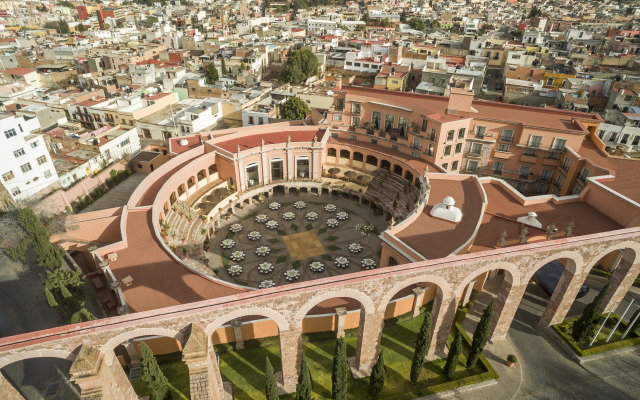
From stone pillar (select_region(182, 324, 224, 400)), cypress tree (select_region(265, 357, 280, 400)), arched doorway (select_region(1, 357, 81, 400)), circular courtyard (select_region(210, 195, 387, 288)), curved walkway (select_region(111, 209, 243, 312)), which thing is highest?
stone pillar (select_region(182, 324, 224, 400))

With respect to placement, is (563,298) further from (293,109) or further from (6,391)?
(293,109)

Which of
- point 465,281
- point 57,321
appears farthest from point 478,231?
point 57,321

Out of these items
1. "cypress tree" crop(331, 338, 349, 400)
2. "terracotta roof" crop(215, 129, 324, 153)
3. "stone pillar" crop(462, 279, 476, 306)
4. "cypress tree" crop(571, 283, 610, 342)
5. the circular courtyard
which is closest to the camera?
"cypress tree" crop(331, 338, 349, 400)

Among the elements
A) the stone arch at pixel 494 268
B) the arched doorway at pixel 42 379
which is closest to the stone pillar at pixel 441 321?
the stone arch at pixel 494 268

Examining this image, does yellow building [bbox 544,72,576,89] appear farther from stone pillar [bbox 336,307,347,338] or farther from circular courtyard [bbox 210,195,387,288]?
stone pillar [bbox 336,307,347,338]

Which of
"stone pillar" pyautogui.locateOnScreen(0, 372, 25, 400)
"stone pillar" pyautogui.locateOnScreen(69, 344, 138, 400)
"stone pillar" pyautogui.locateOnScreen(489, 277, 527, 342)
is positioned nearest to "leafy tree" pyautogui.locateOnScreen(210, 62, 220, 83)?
"stone pillar" pyautogui.locateOnScreen(0, 372, 25, 400)

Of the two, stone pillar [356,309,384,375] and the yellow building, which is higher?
the yellow building

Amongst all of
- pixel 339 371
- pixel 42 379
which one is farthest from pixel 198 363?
pixel 42 379
